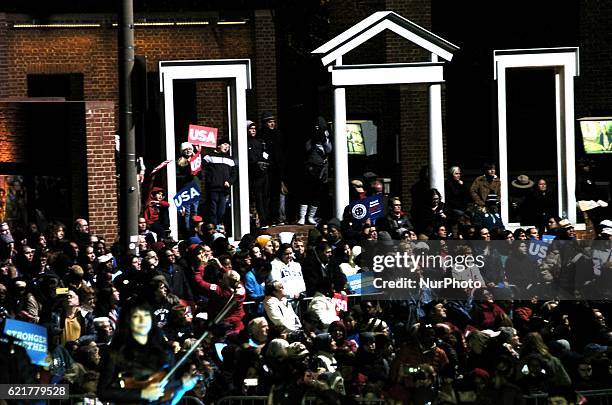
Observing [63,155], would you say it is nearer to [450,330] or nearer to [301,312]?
[301,312]

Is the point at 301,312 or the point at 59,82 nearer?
the point at 301,312

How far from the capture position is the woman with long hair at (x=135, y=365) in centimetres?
1408

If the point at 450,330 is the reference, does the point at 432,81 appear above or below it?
above

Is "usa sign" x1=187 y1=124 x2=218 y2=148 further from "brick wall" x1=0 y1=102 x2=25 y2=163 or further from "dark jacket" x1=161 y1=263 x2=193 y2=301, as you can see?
"dark jacket" x1=161 y1=263 x2=193 y2=301

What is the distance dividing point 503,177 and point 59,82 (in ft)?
35.1

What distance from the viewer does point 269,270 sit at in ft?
71.3

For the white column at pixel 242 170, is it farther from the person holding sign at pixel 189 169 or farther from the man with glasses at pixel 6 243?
the man with glasses at pixel 6 243

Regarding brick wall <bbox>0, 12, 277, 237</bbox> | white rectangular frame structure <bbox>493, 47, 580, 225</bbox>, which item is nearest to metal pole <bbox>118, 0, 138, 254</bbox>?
white rectangular frame structure <bbox>493, 47, 580, 225</bbox>

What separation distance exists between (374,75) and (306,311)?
623 centimetres

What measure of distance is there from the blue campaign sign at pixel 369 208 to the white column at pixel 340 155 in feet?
4.54

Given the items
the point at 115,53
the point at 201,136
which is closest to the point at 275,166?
the point at 201,136

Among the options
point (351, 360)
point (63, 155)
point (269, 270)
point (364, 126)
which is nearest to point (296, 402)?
point (351, 360)

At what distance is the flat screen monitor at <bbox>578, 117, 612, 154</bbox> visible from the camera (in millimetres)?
28688

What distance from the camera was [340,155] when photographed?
26000 millimetres
